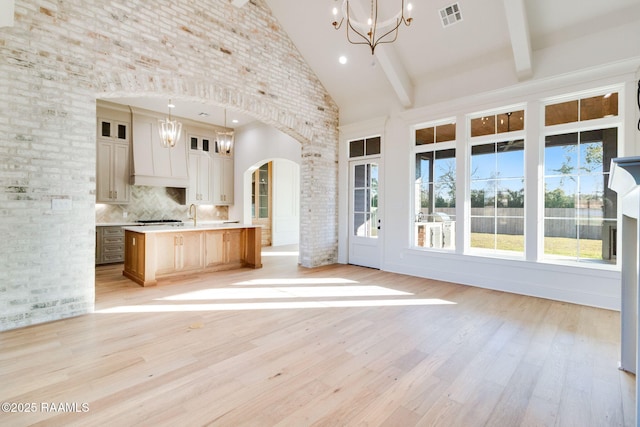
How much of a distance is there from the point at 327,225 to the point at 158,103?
4960mm

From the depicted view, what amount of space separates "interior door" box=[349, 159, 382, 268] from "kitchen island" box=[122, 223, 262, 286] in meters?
2.15

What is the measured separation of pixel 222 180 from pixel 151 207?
7.02ft

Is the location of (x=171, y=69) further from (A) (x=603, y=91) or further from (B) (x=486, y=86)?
(A) (x=603, y=91)

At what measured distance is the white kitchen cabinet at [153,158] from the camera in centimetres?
730

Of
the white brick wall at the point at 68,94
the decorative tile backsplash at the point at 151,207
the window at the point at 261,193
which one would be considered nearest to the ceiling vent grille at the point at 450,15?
the white brick wall at the point at 68,94

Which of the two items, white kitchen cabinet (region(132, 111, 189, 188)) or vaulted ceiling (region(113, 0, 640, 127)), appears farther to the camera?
white kitchen cabinet (region(132, 111, 189, 188))

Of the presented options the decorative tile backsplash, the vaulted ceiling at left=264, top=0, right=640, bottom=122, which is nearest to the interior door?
the vaulted ceiling at left=264, top=0, right=640, bottom=122

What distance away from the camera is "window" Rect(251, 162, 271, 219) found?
9.45 m

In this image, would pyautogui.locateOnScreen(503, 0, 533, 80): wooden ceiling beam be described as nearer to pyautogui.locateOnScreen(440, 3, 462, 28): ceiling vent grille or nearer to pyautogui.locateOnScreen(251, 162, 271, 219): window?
pyautogui.locateOnScreen(440, 3, 462, 28): ceiling vent grille

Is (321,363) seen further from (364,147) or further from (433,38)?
(433,38)

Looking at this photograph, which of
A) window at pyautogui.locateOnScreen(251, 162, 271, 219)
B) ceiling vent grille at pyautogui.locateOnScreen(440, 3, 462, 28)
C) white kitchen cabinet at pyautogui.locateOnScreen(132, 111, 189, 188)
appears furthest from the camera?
window at pyautogui.locateOnScreen(251, 162, 271, 219)

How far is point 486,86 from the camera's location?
15.7 ft

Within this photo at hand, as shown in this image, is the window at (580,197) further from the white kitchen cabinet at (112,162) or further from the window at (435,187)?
the white kitchen cabinet at (112,162)

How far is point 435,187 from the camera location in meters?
5.59
